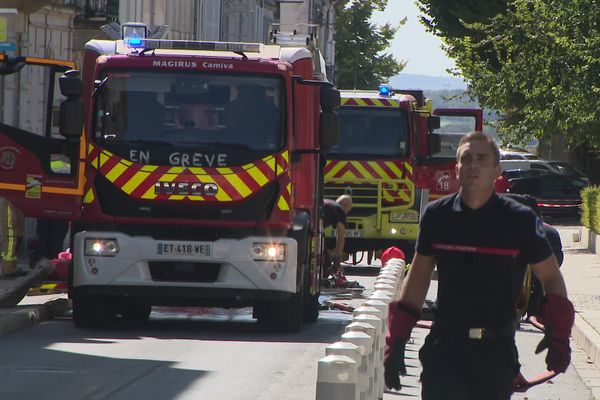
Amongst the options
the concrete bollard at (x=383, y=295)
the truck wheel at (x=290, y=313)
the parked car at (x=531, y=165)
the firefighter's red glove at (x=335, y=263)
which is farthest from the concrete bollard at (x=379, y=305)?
the parked car at (x=531, y=165)

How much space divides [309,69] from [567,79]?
51.9 ft

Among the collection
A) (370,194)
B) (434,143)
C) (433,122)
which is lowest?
(370,194)

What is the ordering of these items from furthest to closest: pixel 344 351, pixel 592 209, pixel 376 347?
pixel 592 209, pixel 376 347, pixel 344 351

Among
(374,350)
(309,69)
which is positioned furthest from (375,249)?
(374,350)

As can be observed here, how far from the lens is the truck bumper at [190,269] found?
51.4 feet

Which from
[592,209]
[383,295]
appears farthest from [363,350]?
[592,209]

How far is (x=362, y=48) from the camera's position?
3472 inches

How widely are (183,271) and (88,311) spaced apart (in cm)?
115

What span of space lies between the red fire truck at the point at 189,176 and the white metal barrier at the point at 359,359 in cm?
374

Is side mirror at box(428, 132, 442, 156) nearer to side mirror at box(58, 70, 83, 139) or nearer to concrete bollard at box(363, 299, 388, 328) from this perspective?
side mirror at box(58, 70, 83, 139)

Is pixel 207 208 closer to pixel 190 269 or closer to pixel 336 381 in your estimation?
pixel 190 269

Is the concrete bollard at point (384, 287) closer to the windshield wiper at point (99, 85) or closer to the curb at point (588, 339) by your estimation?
the curb at point (588, 339)

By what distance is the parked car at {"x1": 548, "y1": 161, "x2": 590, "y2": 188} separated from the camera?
48456mm

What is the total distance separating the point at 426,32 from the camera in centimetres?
5838
